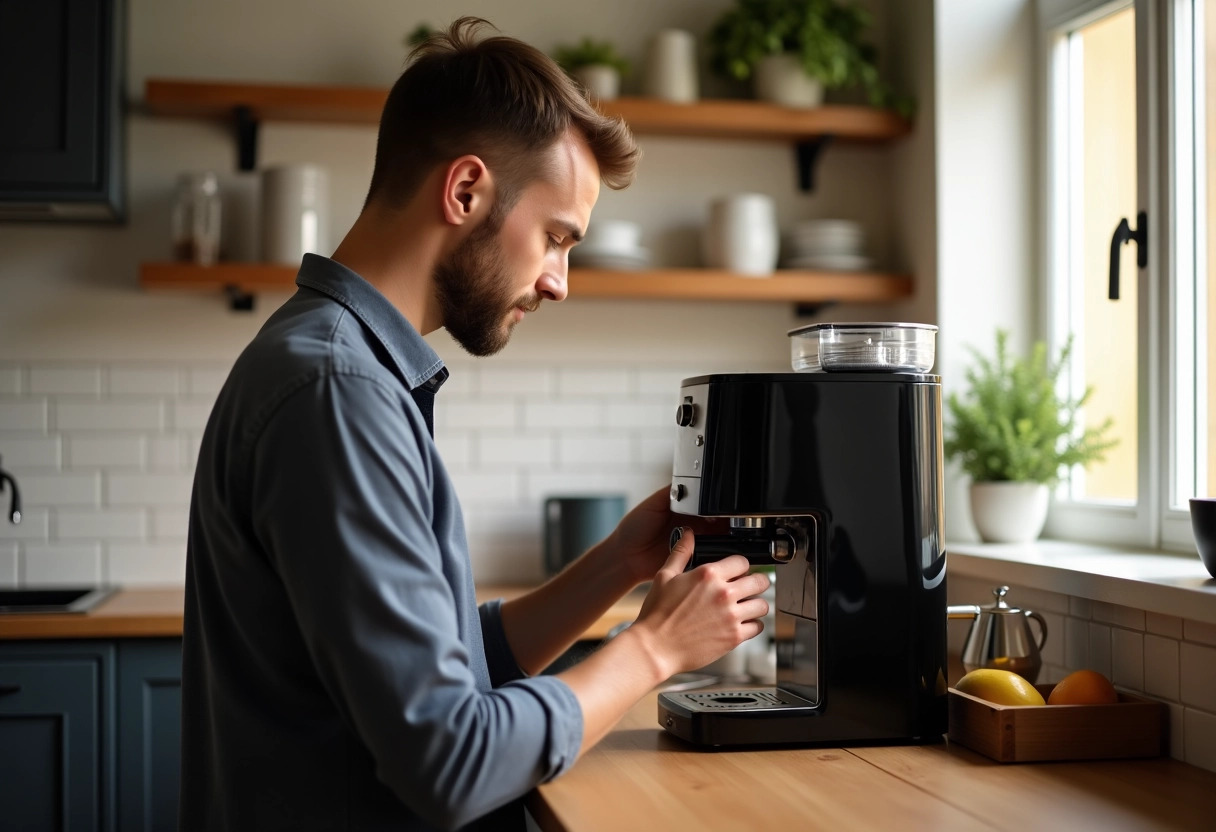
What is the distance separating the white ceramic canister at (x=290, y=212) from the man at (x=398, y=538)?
4.55ft

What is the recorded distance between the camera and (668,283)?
2809 mm

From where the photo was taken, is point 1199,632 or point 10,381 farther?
point 10,381

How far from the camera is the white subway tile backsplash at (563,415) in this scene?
3037mm

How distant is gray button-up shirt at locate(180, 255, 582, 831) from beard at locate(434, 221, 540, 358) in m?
0.07

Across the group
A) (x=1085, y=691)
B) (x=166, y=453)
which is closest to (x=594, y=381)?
(x=166, y=453)

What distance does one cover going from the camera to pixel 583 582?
5.37ft

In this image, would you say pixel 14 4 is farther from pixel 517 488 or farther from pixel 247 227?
pixel 517 488

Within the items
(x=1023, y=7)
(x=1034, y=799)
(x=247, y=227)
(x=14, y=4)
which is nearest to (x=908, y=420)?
(x=1034, y=799)

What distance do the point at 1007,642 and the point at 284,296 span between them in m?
1.96

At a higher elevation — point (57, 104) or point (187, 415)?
point (57, 104)

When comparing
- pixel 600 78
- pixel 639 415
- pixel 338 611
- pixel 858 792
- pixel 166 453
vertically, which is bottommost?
pixel 858 792

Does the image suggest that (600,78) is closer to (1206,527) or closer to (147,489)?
(147,489)

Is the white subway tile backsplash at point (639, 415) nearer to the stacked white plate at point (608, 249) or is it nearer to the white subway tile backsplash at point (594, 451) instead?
the white subway tile backsplash at point (594, 451)

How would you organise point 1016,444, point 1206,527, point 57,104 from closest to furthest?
point 1206,527
point 1016,444
point 57,104
